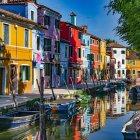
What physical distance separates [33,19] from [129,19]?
75.5 feet

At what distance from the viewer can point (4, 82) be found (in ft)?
123

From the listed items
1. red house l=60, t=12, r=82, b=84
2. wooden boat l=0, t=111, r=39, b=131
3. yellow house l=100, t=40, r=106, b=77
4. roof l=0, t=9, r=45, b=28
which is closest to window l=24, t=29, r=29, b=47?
roof l=0, t=9, r=45, b=28

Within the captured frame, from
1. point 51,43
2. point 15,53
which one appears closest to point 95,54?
point 51,43

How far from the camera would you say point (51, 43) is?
52.7 meters

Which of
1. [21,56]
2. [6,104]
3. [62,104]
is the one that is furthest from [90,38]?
[6,104]

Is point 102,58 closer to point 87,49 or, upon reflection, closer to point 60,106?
point 87,49

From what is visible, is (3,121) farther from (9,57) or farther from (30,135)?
(9,57)

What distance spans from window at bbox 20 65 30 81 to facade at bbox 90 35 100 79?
129ft

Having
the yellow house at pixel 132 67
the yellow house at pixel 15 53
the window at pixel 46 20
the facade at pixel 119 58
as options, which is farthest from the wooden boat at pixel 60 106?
the yellow house at pixel 132 67

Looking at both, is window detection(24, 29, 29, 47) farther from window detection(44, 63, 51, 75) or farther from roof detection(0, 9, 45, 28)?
window detection(44, 63, 51, 75)

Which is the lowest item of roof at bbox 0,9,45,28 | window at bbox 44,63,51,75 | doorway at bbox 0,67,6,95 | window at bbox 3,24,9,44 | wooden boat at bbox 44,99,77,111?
wooden boat at bbox 44,99,77,111

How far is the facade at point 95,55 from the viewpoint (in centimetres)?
8288

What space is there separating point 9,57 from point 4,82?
2242 mm

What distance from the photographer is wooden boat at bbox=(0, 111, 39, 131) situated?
24.0 m
